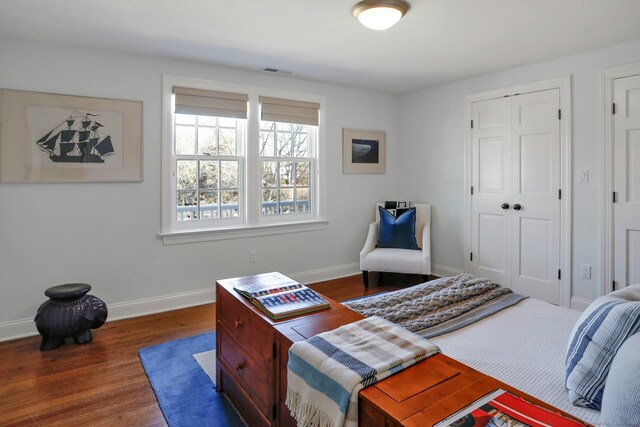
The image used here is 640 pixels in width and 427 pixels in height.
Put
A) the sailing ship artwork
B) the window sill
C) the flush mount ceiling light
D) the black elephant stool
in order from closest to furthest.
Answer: the flush mount ceiling light
the black elephant stool
the sailing ship artwork
the window sill

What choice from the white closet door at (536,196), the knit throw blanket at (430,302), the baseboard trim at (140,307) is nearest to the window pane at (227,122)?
the baseboard trim at (140,307)

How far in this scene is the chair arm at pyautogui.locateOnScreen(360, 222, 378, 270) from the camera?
14.0 ft

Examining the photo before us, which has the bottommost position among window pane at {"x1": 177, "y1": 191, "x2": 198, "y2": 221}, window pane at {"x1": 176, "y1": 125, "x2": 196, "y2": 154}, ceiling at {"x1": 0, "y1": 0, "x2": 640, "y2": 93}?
window pane at {"x1": 177, "y1": 191, "x2": 198, "y2": 221}

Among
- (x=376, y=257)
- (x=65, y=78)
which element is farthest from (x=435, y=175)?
(x=65, y=78)

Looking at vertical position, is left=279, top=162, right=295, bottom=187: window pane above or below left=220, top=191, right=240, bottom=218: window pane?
above

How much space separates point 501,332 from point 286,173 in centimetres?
299

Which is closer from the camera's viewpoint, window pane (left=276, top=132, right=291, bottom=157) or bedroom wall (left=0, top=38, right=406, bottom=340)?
bedroom wall (left=0, top=38, right=406, bottom=340)

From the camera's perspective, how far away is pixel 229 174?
3914mm

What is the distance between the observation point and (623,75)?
3.14 metres

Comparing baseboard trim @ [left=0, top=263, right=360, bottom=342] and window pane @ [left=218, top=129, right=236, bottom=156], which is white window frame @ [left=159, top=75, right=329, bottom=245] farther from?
baseboard trim @ [left=0, top=263, right=360, bottom=342]

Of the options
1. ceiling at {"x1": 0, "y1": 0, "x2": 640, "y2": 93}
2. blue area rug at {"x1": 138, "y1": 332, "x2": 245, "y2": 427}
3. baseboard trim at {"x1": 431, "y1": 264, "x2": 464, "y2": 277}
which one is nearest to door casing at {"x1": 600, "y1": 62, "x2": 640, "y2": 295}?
ceiling at {"x1": 0, "y1": 0, "x2": 640, "y2": 93}

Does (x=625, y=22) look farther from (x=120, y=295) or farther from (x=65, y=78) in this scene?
(x=120, y=295)

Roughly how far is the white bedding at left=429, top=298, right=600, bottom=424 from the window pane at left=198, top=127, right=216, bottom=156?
288 cm

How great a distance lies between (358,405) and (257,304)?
2.72 feet
